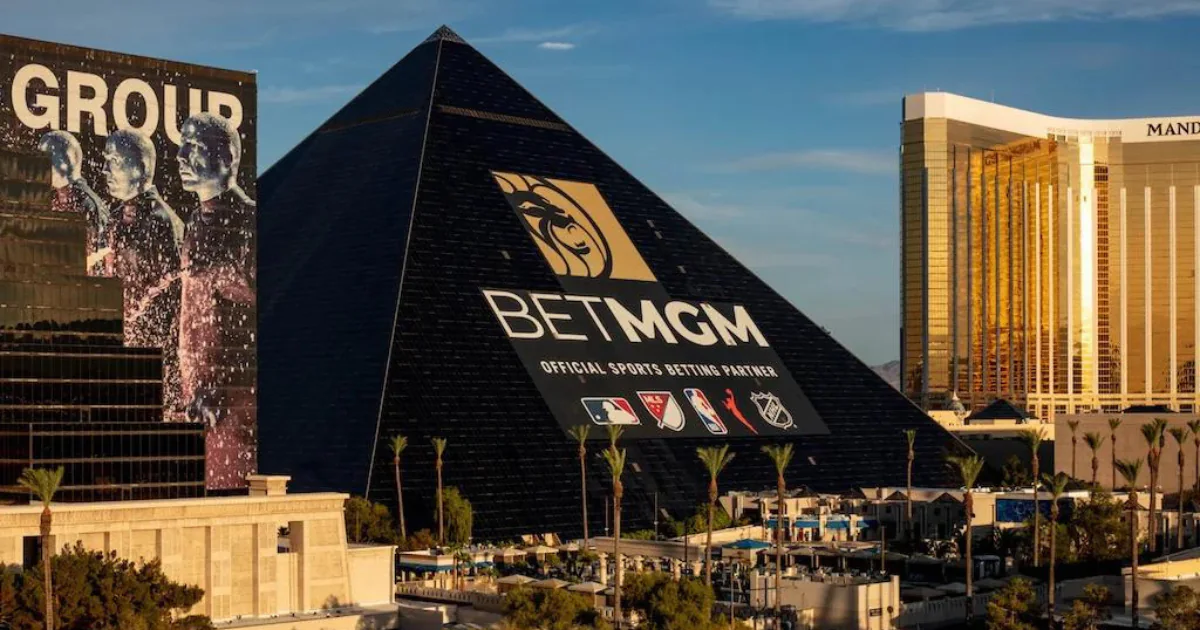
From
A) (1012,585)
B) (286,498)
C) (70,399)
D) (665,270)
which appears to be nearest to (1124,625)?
(1012,585)

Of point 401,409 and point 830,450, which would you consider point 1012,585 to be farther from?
point 830,450

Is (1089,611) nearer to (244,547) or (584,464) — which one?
(244,547)

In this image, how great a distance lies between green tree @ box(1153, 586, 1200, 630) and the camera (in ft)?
242

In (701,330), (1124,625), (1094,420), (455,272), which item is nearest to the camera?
(1124,625)

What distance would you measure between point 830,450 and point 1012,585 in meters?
50.9

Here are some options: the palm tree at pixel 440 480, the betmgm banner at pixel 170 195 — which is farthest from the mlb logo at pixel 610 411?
the betmgm banner at pixel 170 195

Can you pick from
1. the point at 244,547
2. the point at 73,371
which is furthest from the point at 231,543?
the point at 73,371

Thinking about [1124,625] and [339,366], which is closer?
[1124,625]

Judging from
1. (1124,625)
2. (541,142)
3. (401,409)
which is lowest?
(1124,625)

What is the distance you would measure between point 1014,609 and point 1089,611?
281cm

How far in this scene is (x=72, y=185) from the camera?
9412 cm

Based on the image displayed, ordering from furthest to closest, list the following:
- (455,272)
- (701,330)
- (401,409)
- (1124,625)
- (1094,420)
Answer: (1094,420), (701,330), (455,272), (401,409), (1124,625)

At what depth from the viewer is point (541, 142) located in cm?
13838

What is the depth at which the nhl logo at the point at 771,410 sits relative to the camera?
13162 cm
